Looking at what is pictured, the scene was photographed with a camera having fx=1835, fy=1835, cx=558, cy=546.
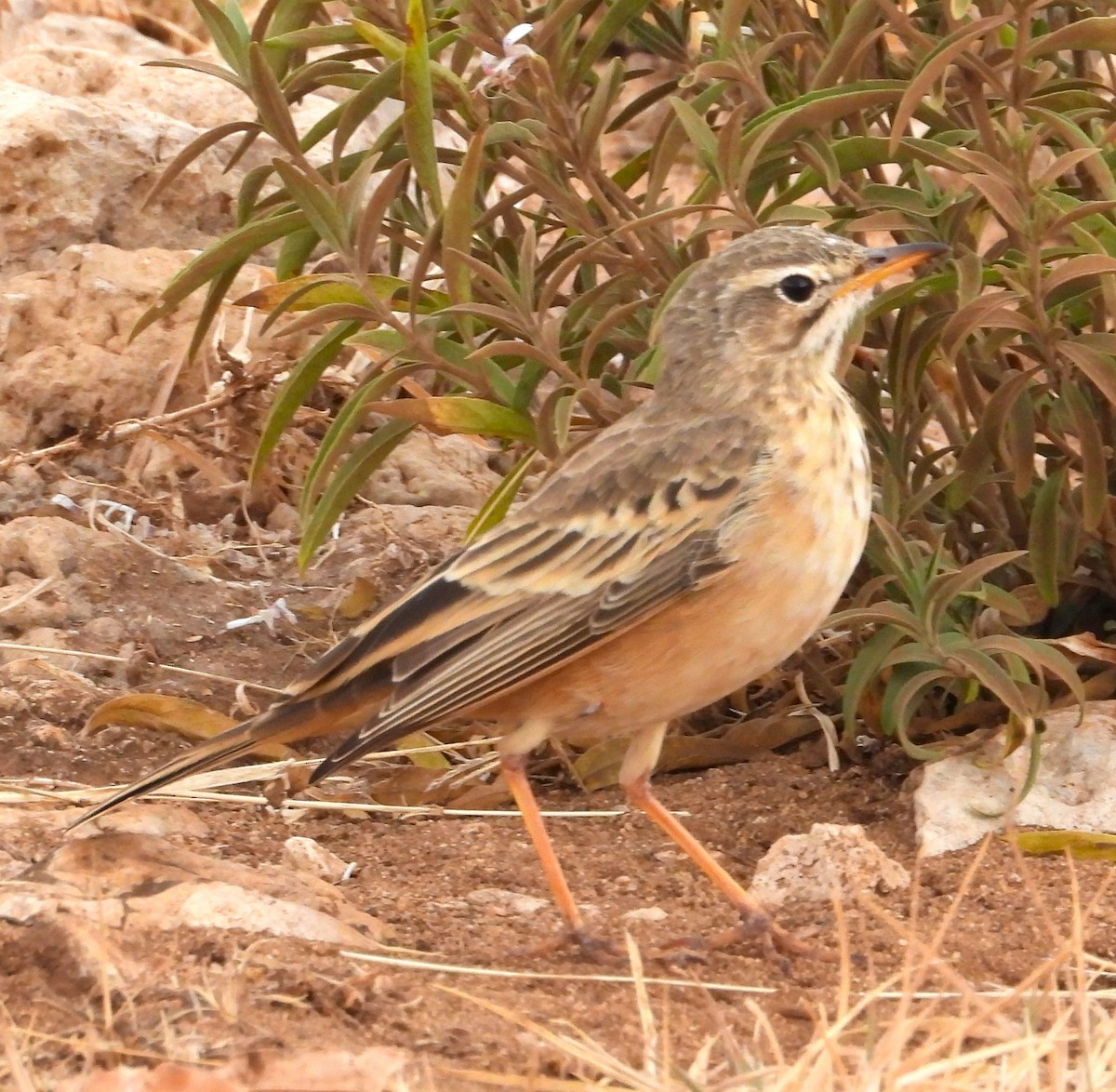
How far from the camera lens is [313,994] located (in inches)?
146

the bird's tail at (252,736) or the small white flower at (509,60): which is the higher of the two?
the small white flower at (509,60)

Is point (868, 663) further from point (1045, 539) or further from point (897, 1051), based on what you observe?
point (897, 1051)

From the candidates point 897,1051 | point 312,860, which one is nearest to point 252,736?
point 312,860

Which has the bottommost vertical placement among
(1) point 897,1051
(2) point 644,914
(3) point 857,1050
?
(2) point 644,914

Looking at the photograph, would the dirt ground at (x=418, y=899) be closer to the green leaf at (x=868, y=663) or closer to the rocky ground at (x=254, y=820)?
the rocky ground at (x=254, y=820)

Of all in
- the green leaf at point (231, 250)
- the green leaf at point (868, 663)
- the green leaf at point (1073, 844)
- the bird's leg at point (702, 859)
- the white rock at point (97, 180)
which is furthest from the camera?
the white rock at point (97, 180)

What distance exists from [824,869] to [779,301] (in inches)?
58.7

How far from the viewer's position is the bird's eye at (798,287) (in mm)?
4824

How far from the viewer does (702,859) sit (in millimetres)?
4750

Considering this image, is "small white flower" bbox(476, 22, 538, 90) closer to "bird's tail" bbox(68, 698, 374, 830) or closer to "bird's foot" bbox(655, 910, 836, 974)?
"bird's tail" bbox(68, 698, 374, 830)

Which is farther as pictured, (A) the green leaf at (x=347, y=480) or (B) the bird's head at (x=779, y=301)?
(A) the green leaf at (x=347, y=480)

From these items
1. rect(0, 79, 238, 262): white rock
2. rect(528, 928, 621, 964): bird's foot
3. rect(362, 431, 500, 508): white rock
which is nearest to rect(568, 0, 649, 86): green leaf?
rect(528, 928, 621, 964): bird's foot

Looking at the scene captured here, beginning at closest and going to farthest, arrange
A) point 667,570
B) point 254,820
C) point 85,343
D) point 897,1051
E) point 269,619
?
point 897,1051, point 667,570, point 254,820, point 269,619, point 85,343

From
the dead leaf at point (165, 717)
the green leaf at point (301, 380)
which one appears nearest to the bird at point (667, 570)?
the green leaf at point (301, 380)
